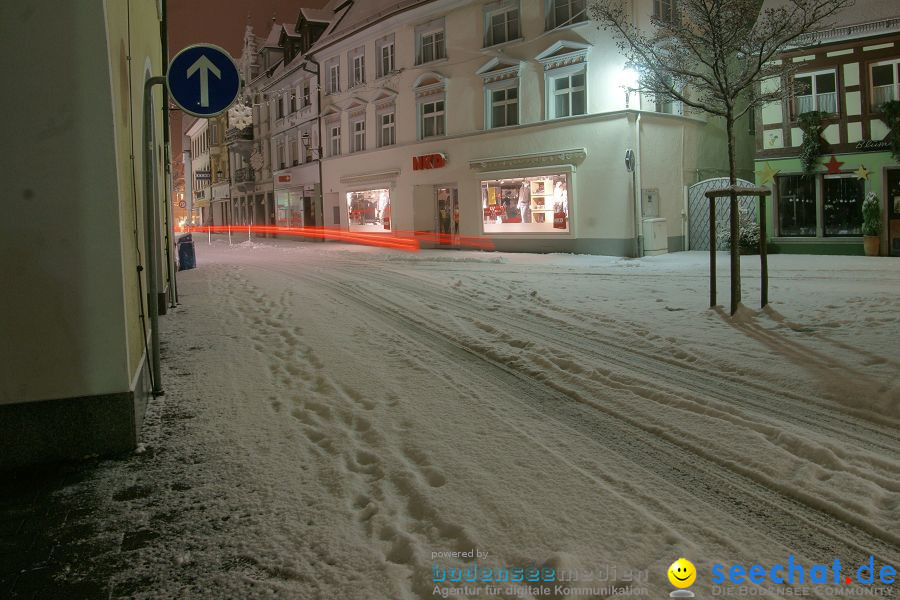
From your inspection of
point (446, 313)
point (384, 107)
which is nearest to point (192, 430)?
point (446, 313)

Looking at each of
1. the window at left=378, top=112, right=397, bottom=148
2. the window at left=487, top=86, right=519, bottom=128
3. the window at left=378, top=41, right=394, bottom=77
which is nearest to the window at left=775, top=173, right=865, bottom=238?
the window at left=487, top=86, right=519, bottom=128

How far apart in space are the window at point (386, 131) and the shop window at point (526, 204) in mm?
6623

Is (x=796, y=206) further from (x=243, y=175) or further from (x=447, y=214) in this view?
(x=243, y=175)

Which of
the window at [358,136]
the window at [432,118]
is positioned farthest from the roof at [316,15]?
the window at [432,118]

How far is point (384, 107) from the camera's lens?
31406 mm

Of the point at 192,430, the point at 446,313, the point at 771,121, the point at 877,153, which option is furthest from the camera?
Answer: the point at 771,121

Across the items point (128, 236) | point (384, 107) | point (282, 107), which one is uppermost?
point (282, 107)

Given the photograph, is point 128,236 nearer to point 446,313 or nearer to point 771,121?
point 446,313

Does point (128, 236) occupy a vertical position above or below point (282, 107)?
below

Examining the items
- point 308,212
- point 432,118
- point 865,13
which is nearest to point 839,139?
point 865,13

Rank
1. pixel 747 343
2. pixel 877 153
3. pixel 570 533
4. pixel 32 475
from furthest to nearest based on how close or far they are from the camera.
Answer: pixel 877 153, pixel 747 343, pixel 32 475, pixel 570 533

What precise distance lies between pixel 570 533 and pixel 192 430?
3.02 meters

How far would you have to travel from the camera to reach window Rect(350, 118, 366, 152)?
33250 millimetres

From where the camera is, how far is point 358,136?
33.7m
